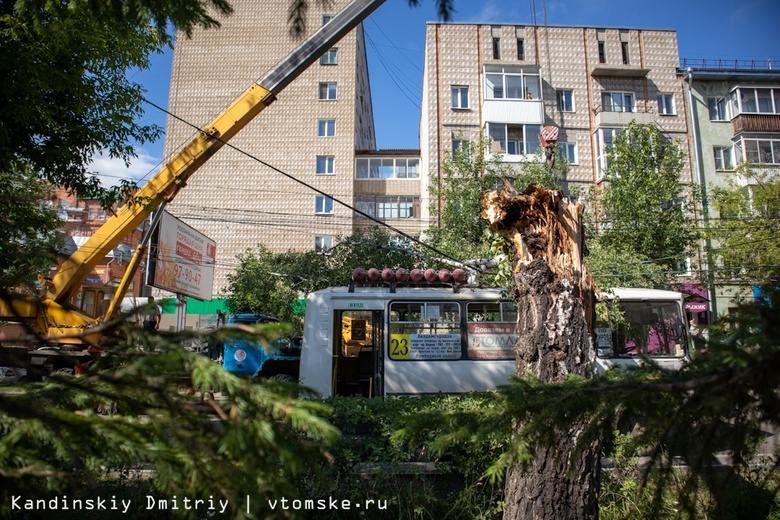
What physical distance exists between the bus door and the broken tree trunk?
524cm

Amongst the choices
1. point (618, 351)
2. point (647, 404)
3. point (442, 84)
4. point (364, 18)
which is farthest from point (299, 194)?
point (647, 404)

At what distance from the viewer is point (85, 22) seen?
591cm

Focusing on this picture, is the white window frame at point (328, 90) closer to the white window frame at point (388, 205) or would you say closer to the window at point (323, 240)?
the white window frame at point (388, 205)

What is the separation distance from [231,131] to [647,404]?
11730 millimetres

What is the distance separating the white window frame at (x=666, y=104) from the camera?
29.9m

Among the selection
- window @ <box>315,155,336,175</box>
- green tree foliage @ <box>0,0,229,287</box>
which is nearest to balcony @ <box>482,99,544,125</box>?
window @ <box>315,155,336,175</box>

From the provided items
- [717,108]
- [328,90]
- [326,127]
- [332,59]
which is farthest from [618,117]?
[332,59]

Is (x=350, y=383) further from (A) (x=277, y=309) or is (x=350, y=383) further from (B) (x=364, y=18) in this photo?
(A) (x=277, y=309)

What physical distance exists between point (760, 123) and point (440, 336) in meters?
28.7

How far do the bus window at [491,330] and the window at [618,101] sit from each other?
2446 centimetres

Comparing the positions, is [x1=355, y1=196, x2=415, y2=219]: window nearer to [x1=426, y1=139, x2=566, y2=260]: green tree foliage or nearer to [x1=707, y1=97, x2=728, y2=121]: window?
[x1=426, y1=139, x2=566, y2=260]: green tree foliage

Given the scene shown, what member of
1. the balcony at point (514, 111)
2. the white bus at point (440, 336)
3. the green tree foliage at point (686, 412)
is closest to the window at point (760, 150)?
the balcony at point (514, 111)

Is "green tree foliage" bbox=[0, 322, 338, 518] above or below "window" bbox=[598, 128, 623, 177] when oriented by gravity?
below

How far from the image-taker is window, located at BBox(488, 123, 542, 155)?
1090 inches
